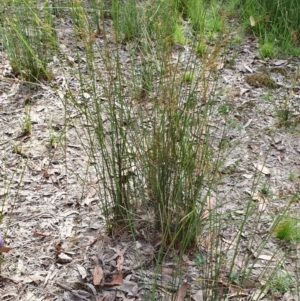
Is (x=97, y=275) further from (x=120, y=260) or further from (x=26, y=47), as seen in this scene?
(x=26, y=47)

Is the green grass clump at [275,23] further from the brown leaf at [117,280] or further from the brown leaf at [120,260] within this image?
the brown leaf at [117,280]

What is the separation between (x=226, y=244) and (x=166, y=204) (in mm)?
410

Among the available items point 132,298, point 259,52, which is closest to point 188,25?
point 259,52

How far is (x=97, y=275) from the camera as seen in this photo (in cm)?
223

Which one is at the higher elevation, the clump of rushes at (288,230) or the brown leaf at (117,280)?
the clump of rushes at (288,230)

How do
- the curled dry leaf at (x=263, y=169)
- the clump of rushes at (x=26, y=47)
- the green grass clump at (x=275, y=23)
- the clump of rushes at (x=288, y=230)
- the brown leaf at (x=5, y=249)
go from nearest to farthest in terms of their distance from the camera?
the brown leaf at (x=5, y=249), the clump of rushes at (x=288, y=230), the curled dry leaf at (x=263, y=169), the clump of rushes at (x=26, y=47), the green grass clump at (x=275, y=23)

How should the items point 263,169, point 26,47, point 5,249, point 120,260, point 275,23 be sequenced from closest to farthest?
point 5,249
point 120,260
point 263,169
point 26,47
point 275,23

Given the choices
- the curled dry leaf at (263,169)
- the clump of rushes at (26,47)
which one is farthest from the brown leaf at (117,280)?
the clump of rushes at (26,47)

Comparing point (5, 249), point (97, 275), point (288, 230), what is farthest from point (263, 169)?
point (5, 249)

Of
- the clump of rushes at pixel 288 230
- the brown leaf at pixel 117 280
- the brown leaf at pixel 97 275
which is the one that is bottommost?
the brown leaf at pixel 117 280

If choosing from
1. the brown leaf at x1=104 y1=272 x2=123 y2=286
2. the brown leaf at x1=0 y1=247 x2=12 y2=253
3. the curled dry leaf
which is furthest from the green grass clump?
the brown leaf at x1=0 y1=247 x2=12 y2=253

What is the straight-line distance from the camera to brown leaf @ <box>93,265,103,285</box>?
220cm

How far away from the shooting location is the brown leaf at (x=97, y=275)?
86.7 inches

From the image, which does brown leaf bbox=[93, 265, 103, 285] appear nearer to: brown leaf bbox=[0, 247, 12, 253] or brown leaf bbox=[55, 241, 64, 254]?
brown leaf bbox=[55, 241, 64, 254]
